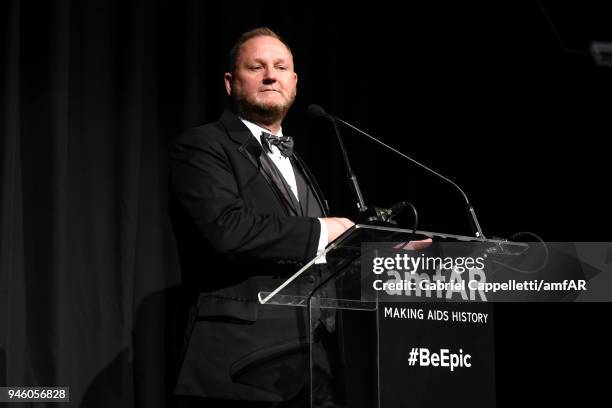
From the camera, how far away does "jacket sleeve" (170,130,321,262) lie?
212 cm

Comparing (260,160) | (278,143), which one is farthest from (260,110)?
(260,160)

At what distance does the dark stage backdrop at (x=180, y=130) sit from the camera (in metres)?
3.08

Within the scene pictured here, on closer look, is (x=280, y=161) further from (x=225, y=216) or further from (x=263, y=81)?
(x=225, y=216)

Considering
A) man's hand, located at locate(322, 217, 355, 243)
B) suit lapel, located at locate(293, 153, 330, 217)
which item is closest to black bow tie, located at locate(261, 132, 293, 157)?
suit lapel, located at locate(293, 153, 330, 217)

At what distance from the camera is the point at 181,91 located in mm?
3572

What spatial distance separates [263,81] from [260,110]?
112 millimetres

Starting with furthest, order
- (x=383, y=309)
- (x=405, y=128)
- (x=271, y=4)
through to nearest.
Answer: (x=405, y=128) < (x=271, y=4) < (x=383, y=309)

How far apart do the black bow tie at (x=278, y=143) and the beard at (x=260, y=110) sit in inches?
5.3

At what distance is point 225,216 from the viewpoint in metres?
2.21

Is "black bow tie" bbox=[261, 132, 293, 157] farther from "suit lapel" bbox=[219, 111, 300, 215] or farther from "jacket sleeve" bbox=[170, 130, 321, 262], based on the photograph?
"jacket sleeve" bbox=[170, 130, 321, 262]

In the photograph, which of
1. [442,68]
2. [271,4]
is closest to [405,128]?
[442,68]

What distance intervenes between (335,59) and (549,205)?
1338 millimetres

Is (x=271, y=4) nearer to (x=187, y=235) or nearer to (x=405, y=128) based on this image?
(x=405, y=128)

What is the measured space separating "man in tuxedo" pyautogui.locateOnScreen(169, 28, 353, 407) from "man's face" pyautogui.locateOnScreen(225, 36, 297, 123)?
0.15 metres
